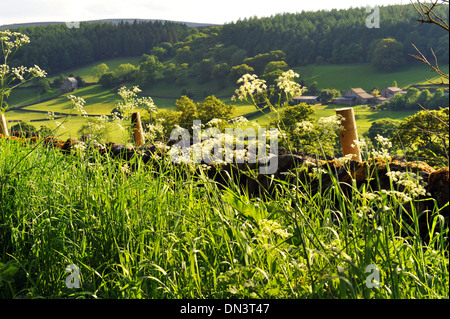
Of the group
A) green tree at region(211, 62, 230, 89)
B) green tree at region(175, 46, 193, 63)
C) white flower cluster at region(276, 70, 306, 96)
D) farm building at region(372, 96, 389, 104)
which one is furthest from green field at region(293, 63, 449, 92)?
white flower cluster at region(276, 70, 306, 96)

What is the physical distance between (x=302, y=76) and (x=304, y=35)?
584 centimetres

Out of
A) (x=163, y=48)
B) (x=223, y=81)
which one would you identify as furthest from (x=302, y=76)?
(x=163, y=48)

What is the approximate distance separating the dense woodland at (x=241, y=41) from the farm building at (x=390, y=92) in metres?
6.24

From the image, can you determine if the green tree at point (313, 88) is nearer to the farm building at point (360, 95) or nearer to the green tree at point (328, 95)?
the green tree at point (328, 95)

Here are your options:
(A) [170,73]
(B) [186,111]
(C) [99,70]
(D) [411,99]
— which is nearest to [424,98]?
(D) [411,99]

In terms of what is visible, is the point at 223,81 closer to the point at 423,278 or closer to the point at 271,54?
the point at 271,54

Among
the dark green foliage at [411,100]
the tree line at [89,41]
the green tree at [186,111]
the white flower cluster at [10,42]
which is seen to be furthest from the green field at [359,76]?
the white flower cluster at [10,42]

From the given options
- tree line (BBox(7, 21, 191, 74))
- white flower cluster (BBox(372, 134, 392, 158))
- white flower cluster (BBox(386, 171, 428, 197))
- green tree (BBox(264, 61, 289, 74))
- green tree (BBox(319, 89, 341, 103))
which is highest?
tree line (BBox(7, 21, 191, 74))

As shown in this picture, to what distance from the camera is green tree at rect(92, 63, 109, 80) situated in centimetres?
6353

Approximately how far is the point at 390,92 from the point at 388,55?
385 inches

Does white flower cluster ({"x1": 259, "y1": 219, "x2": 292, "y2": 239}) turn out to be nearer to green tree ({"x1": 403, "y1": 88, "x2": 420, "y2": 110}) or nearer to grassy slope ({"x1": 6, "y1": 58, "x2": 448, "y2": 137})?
green tree ({"x1": 403, "y1": 88, "x2": 420, "y2": 110})

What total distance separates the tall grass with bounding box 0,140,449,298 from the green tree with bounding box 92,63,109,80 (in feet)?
210

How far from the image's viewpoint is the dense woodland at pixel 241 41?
2275 inches

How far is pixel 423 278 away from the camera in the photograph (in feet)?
6.34
